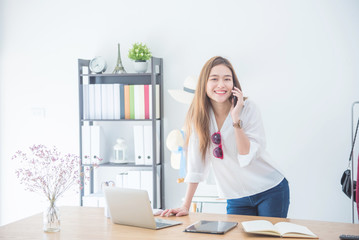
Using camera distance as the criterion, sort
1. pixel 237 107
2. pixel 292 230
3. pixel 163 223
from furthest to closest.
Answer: pixel 237 107 → pixel 163 223 → pixel 292 230

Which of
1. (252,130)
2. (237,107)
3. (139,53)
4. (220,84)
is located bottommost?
(252,130)

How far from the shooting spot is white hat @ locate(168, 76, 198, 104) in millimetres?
3543

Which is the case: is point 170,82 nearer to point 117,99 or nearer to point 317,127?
point 117,99

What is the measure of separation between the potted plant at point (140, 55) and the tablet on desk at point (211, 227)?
6.87ft

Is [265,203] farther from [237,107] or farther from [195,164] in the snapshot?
[237,107]

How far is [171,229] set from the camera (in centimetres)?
187

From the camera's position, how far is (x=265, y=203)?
2.25 meters

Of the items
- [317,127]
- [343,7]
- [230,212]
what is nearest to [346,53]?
[343,7]

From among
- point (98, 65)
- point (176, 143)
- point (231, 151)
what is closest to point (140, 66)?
point (98, 65)

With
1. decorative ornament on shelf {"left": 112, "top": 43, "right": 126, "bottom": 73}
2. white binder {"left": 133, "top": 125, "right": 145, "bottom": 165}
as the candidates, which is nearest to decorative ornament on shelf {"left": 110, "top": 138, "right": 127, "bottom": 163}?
white binder {"left": 133, "top": 125, "right": 145, "bottom": 165}

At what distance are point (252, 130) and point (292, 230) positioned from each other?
2.20 feet

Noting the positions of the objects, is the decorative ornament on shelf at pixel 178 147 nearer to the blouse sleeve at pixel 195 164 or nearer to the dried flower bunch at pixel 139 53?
the dried flower bunch at pixel 139 53

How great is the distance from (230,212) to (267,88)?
5.49ft

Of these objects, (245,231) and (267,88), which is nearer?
(245,231)
